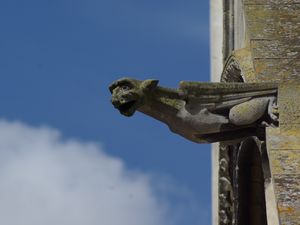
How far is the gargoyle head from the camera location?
11930 mm

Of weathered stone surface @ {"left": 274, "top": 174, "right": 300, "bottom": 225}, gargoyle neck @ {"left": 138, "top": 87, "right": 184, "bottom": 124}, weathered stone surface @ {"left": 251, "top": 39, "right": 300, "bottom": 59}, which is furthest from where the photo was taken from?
weathered stone surface @ {"left": 251, "top": 39, "right": 300, "bottom": 59}

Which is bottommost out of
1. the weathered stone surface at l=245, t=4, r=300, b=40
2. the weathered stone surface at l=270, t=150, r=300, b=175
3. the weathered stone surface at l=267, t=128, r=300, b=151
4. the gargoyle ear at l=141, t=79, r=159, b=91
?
the weathered stone surface at l=270, t=150, r=300, b=175

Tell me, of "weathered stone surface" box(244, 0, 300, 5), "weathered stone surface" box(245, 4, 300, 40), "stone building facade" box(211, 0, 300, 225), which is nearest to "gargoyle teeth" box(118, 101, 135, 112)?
"stone building facade" box(211, 0, 300, 225)

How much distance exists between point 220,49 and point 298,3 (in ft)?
Answer: 13.3

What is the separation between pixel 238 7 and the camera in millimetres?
15398

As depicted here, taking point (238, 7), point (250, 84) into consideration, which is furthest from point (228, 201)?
point (250, 84)

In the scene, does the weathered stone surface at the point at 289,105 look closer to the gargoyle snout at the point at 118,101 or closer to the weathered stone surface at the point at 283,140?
the weathered stone surface at the point at 283,140

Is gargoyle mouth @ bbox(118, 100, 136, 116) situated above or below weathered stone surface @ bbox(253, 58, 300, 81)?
below

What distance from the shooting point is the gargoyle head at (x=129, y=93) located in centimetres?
1193

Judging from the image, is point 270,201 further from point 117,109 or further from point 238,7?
point 238,7

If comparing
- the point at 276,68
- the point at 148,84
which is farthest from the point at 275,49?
the point at 148,84

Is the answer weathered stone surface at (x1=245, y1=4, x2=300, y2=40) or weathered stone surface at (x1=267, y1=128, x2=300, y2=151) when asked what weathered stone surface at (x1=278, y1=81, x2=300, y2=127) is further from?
weathered stone surface at (x1=245, y1=4, x2=300, y2=40)

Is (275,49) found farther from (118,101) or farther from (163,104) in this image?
(118,101)

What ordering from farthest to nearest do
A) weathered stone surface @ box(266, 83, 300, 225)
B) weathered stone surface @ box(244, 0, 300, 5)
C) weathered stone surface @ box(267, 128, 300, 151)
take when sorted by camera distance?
1. weathered stone surface @ box(244, 0, 300, 5)
2. weathered stone surface @ box(267, 128, 300, 151)
3. weathered stone surface @ box(266, 83, 300, 225)
